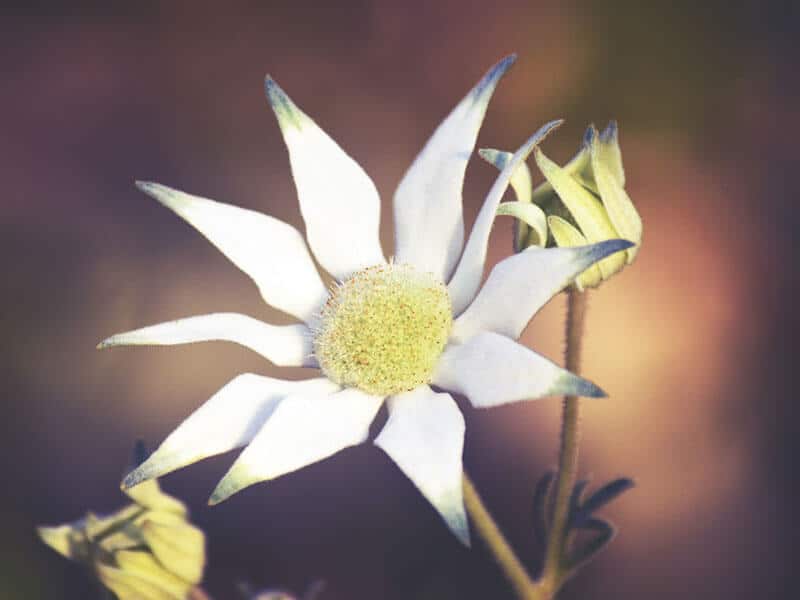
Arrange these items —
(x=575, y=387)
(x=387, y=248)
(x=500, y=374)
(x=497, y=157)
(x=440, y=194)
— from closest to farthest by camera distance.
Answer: (x=575, y=387)
(x=500, y=374)
(x=497, y=157)
(x=440, y=194)
(x=387, y=248)

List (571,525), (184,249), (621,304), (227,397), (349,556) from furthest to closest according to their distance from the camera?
(184,249)
(621,304)
(349,556)
(571,525)
(227,397)

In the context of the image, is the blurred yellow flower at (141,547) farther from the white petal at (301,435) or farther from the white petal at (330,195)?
the white petal at (330,195)

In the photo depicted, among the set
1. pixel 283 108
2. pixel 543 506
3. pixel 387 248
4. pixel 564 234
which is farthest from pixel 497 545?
pixel 387 248

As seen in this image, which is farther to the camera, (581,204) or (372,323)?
(372,323)

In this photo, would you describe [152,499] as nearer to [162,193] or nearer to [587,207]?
[162,193]

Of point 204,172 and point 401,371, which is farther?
point 204,172

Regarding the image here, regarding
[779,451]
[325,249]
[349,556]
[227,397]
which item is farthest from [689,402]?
[227,397]

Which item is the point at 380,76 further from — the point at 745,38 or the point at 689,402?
the point at 689,402
